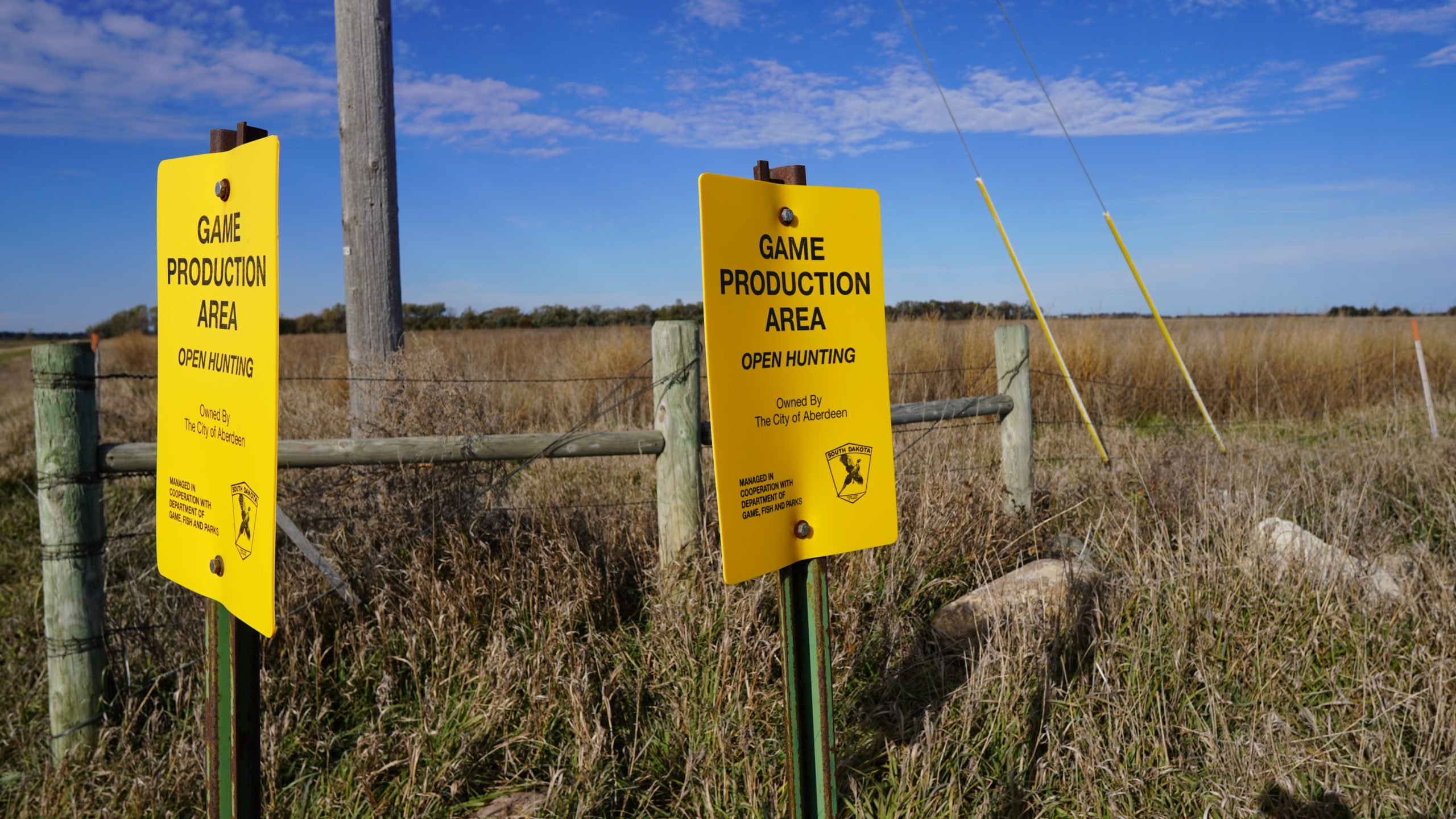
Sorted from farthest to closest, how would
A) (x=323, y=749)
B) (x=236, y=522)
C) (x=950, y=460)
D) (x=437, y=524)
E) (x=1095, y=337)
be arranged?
(x=1095, y=337) → (x=950, y=460) → (x=437, y=524) → (x=323, y=749) → (x=236, y=522)

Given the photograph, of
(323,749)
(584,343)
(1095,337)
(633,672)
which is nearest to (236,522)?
(323,749)

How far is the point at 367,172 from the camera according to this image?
460cm

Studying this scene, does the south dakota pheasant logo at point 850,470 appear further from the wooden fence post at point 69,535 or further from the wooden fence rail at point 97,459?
the wooden fence post at point 69,535

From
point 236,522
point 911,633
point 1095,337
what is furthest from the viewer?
point 1095,337

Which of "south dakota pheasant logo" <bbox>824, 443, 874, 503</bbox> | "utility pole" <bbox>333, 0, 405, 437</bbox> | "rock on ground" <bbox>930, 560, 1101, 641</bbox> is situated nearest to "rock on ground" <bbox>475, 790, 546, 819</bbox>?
"south dakota pheasant logo" <bbox>824, 443, 874, 503</bbox>

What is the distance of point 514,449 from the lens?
3537 millimetres

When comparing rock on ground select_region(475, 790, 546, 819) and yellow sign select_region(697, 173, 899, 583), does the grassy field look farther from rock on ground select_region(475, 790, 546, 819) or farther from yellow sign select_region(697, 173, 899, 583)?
yellow sign select_region(697, 173, 899, 583)

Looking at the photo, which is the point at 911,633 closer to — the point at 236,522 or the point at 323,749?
the point at 323,749

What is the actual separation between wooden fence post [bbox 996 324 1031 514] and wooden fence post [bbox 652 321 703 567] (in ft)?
6.98

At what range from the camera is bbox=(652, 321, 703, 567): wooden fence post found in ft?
12.0

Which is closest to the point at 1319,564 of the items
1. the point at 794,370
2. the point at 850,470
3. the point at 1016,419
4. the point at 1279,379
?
the point at 1016,419

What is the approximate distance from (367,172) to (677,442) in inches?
92.1

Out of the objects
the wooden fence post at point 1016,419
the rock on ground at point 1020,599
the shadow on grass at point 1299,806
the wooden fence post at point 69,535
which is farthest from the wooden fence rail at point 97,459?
the wooden fence post at point 1016,419

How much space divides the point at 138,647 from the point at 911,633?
9.89ft
